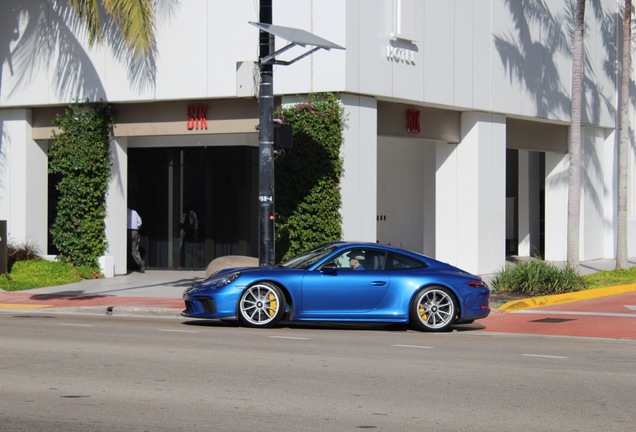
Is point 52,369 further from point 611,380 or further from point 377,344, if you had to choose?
point 611,380

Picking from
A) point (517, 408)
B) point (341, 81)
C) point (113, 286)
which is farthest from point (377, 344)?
point (113, 286)

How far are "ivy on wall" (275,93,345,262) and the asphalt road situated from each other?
7.48 metres

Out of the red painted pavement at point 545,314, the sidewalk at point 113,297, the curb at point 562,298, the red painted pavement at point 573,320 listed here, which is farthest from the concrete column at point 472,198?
the sidewalk at point 113,297

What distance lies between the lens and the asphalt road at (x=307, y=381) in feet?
27.5

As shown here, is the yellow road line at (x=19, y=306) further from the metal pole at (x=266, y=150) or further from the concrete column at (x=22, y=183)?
the concrete column at (x=22, y=183)

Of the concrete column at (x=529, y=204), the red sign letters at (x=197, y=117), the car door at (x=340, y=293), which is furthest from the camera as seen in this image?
the concrete column at (x=529, y=204)

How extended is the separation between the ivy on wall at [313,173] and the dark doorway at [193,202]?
14.9 ft

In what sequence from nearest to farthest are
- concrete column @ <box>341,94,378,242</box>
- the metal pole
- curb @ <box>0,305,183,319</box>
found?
curb @ <box>0,305,183,319</box> → the metal pole → concrete column @ <box>341,94,378,242</box>

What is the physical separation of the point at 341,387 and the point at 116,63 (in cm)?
1672

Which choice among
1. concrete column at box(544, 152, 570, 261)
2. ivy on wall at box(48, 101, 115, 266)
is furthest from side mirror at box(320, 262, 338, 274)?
concrete column at box(544, 152, 570, 261)

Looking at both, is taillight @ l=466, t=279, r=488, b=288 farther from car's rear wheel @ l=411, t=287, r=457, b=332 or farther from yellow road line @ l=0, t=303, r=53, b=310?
yellow road line @ l=0, t=303, r=53, b=310

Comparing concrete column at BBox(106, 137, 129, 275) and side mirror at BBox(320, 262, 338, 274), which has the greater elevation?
concrete column at BBox(106, 137, 129, 275)

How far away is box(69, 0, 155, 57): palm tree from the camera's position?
2294 cm

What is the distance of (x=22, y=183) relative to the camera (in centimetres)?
2631
